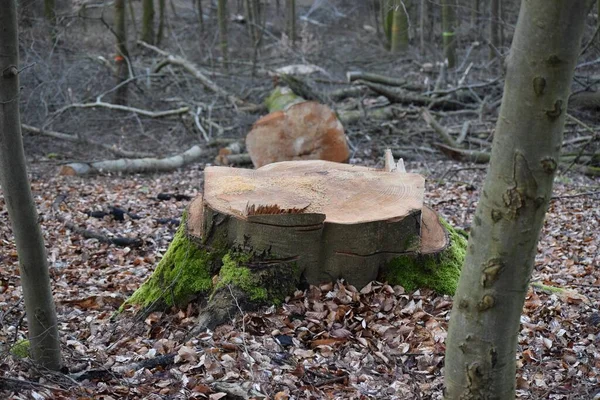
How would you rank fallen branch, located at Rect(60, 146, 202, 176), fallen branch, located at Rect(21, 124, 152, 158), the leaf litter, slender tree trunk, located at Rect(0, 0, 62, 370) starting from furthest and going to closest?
fallen branch, located at Rect(21, 124, 152, 158) → fallen branch, located at Rect(60, 146, 202, 176) → the leaf litter → slender tree trunk, located at Rect(0, 0, 62, 370)

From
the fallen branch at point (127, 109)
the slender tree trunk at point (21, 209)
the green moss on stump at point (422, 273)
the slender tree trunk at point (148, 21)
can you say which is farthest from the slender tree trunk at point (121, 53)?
the slender tree trunk at point (21, 209)

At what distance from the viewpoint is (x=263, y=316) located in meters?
4.08

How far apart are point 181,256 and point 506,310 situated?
2.57 m

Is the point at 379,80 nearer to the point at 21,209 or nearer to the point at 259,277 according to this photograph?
the point at 259,277

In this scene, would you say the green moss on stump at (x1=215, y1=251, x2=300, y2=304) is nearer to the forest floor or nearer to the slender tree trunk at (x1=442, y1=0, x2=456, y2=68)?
the forest floor

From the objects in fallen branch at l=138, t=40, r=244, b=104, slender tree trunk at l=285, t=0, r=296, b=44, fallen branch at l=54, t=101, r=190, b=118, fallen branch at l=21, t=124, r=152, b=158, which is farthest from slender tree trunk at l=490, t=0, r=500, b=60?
fallen branch at l=21, t=124, r=152, b=158

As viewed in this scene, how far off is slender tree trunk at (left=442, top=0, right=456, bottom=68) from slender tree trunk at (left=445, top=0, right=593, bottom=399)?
47.8ft

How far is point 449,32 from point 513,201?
15411 mm

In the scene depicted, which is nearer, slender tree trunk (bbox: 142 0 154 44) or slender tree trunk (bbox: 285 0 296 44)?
slender tree trunk (bbox: 142 0 154 44)

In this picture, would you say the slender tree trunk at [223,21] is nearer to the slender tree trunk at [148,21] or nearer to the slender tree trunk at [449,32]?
the slender tree trunk at [148,21]

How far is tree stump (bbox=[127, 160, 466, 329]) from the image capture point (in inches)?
162

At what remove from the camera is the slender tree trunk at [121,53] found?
13.4 meters

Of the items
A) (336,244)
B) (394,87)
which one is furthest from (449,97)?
(336,244)

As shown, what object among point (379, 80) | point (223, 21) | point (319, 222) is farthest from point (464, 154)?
point (223, 21)
